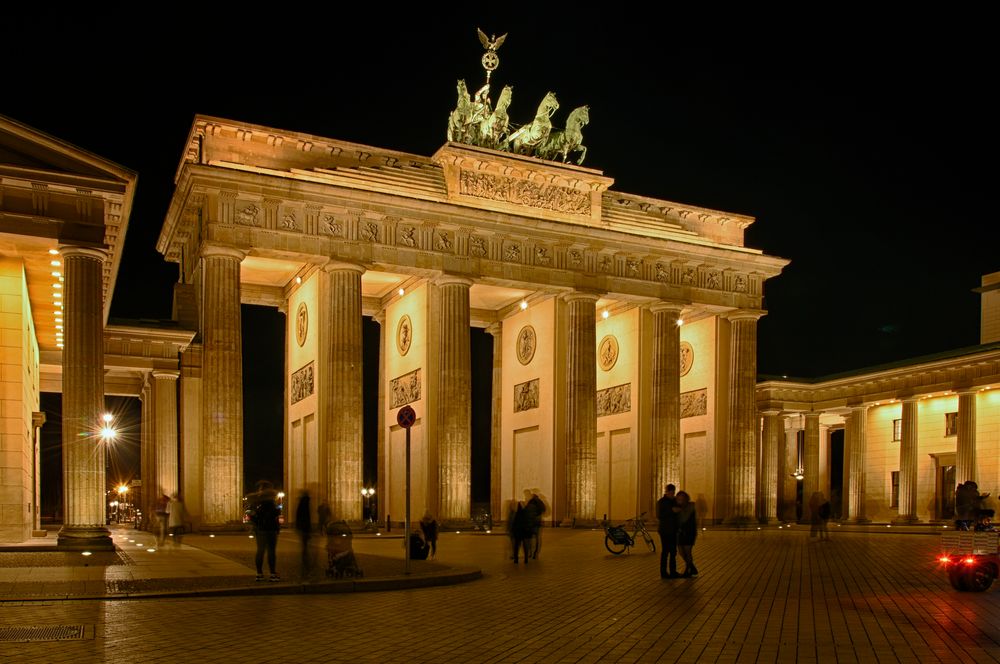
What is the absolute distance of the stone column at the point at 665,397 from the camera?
47.2 metres

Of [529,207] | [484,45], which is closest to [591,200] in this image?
[529,207]

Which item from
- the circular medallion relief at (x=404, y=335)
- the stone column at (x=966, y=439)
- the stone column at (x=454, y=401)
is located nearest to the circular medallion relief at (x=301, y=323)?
the circular medallion relief at (x=404, y=335)

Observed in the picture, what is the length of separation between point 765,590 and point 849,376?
44.7 metres

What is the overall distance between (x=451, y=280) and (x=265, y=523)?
2555 cm

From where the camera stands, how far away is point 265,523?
16844mm

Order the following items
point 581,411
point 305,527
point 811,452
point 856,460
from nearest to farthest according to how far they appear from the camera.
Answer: point 305,527, point 581,411, point 856,460, point 811,452

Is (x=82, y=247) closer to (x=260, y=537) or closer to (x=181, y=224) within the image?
(x=260, y=537)

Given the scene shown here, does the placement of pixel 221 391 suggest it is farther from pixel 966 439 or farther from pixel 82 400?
pixel 966 439

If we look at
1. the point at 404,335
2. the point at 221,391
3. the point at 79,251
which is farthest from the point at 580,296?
the point at 79,251

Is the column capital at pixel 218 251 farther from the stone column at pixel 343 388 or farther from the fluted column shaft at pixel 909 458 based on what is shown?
the fluted column shaft at pixel 909 458

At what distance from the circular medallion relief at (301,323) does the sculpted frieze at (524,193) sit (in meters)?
8.66

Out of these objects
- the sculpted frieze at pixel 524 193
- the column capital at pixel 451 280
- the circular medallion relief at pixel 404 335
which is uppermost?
the sculpted frieze at pixel 524 193

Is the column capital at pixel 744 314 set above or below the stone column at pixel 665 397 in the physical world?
above

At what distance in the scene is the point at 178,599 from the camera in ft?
47.2
